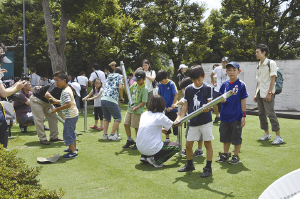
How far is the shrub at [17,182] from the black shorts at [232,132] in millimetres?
3126

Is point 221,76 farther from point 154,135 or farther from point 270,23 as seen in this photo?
point 270,23

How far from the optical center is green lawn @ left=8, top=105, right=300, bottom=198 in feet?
12.2

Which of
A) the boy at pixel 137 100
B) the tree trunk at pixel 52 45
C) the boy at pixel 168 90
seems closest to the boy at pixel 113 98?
the boy at pixel 137 100

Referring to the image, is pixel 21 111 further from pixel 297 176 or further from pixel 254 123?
pixel 297 176

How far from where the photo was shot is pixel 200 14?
2753 cm

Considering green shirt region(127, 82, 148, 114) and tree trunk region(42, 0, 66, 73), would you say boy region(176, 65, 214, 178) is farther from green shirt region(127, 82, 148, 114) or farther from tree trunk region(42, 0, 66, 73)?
tree trunk region(42, 0, 66, 73)

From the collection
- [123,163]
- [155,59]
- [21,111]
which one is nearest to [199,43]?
[155,59]

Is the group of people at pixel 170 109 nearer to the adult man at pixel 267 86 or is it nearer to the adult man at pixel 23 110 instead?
the adult man at pixel 267 86

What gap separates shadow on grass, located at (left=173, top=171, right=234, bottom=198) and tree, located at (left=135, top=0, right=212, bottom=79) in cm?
2376

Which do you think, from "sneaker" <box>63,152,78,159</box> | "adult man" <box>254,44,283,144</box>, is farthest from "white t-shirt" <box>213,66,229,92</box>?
"sneaker" <box>63,152,78,159</box>

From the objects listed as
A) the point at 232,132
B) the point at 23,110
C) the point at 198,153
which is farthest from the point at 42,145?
the point at 232,132

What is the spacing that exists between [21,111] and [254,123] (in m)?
7.23

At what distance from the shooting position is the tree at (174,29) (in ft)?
88.3

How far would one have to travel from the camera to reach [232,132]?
190 inches
